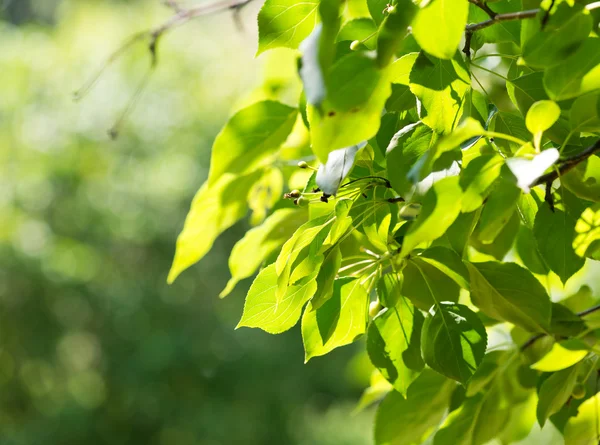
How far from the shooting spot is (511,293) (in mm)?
290

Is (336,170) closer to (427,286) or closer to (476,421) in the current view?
(427,286)

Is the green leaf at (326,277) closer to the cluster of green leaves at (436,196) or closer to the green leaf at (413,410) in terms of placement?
the cluster of green leaves at (436,196)

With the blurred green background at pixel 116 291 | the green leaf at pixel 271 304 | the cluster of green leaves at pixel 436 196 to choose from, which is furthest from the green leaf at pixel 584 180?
the blurred green background at pixel 116 291

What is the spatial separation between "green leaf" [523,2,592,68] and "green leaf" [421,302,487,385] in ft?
0.37

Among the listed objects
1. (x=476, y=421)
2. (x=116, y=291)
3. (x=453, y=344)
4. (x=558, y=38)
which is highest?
(x=558, y=38)

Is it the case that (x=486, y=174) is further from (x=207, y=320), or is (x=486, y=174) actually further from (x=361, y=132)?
(x=207, y=320)

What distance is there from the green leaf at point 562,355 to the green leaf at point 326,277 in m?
0.10

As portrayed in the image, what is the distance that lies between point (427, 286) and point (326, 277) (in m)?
0.07

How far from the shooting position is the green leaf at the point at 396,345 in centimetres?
30

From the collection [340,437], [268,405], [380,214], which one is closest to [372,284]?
[380,214]

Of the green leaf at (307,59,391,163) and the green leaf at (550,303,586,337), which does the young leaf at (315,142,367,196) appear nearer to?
the green leaf at (307,59,391,163)

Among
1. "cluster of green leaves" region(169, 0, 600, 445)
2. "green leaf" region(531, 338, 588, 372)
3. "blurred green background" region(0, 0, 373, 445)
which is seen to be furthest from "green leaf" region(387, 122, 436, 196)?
"blurred green background" region(0, 0, 373, 445)

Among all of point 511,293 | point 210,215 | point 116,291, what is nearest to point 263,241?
point 210,215

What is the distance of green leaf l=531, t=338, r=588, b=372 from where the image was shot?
28 centimetres
